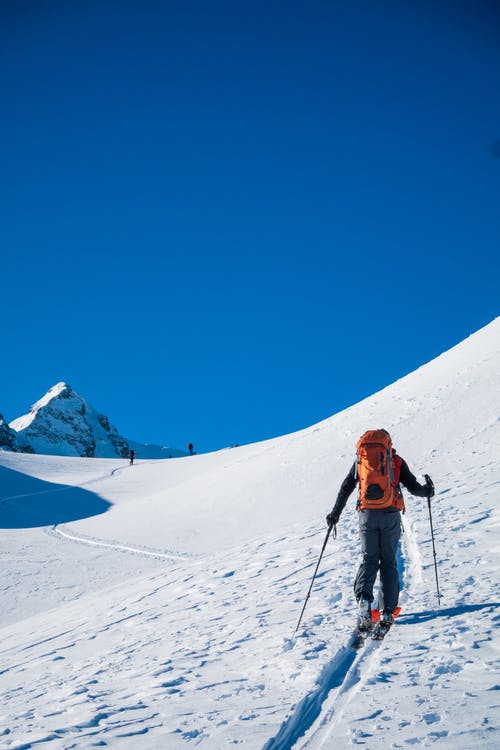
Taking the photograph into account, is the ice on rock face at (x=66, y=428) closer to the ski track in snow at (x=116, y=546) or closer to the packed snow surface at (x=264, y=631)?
the ski track in snow at (x=116, y=546)

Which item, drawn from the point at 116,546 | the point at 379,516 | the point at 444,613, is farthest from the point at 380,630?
the point at 116,546

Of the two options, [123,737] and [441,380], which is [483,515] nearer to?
[123,737]

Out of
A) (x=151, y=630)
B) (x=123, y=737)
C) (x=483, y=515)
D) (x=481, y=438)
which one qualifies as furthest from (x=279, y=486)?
(x=123, y=737)

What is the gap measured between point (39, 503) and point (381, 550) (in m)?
28.0

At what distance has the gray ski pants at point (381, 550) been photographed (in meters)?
5.74

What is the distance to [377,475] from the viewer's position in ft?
18.9

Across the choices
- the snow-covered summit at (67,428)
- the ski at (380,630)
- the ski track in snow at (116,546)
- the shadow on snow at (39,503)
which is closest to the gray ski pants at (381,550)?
the ski at (380,630)

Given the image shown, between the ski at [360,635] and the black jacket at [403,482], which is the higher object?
Result: the black jacket at [403,482]

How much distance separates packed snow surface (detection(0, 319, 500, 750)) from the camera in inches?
156

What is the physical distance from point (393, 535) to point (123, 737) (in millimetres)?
3126

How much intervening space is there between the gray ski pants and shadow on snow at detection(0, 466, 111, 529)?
22.1 m

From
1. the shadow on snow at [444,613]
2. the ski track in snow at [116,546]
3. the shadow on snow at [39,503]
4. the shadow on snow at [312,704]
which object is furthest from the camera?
the shadow on snow at [39,503]

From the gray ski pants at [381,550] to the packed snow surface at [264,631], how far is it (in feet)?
1.48

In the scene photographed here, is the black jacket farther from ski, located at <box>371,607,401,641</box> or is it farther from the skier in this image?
ski, located at <box>371,607,401,641</box>
